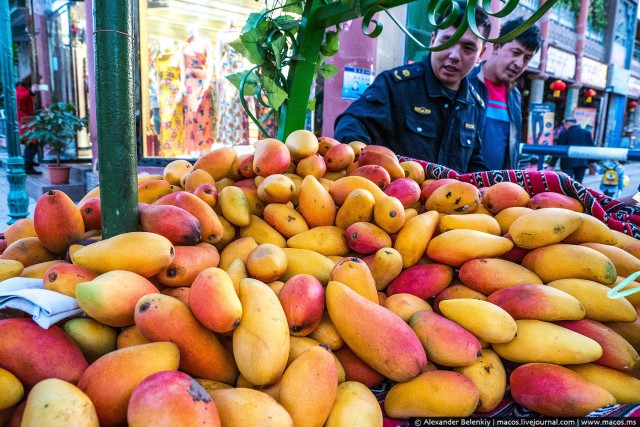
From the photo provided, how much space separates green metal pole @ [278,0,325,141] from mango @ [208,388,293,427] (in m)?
1.34

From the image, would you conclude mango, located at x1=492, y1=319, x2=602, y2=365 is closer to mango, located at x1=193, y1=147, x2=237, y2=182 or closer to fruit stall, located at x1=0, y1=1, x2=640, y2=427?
fruit stall, located at x1=0, y1=1, x2=640, y2=427

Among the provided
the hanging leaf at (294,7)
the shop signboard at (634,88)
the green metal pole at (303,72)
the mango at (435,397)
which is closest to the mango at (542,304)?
the mango at (435,397)

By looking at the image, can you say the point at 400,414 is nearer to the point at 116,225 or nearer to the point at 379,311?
the point at 379,311

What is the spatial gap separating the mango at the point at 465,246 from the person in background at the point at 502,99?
A: 2.10 metres

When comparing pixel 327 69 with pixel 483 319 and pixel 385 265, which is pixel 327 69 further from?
pixel 483 319

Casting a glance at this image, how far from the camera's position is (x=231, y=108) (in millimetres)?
5324

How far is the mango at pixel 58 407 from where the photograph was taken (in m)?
0.57

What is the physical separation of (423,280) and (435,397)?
325mm

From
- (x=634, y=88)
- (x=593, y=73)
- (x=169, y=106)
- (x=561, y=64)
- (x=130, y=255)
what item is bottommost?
(x=130, y=255)

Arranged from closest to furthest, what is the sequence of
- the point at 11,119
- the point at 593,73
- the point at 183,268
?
the point at 183,268 < the point at 11,119 < the point at 593,73

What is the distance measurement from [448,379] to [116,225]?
797mm

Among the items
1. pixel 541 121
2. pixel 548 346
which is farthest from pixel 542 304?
→ pixel 541 121

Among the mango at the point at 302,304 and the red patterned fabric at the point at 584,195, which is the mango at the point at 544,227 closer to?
the red patterned fabric at the point at 584,195

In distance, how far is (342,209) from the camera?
122cm
